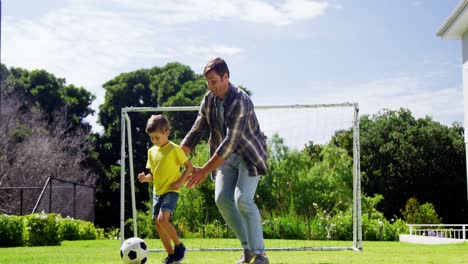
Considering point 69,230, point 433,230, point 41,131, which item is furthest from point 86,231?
point 41,131

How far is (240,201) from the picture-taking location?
457cm

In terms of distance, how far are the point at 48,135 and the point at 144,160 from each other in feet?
12.8

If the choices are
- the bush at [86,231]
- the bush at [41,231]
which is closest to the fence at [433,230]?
the bush at [86,231]

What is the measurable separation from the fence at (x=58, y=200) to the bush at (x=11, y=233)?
3081mm

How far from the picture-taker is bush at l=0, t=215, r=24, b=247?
10.9m

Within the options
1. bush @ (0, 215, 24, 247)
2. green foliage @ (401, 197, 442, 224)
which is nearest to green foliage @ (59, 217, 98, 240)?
bush @ (0, 215, 24, 247)

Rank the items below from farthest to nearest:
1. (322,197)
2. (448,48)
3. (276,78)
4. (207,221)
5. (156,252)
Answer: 1. (448,48)
2. (276,78)
3. (322,197)
4. (207,221)
5. (156,252)

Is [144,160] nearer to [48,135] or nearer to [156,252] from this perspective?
[48,135]

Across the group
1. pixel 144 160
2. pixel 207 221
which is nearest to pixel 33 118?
pixel 144 160

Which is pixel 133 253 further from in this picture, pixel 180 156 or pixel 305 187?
pixel 305 187

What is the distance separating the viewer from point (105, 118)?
2775 cm

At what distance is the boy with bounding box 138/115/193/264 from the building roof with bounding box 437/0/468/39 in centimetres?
869

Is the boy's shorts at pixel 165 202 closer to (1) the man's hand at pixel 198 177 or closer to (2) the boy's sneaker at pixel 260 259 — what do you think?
(1) the man's hand at pixel 198 177

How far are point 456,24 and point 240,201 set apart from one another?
9.68m
